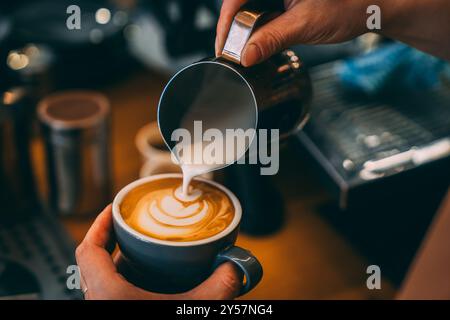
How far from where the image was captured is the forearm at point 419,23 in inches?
32.2

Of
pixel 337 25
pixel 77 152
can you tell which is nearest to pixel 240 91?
pixel 337 25

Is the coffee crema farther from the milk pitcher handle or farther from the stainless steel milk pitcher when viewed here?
the milk pitcher handle

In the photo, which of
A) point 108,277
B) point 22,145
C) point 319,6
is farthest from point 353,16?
point 22,145

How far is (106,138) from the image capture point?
3.61 feet

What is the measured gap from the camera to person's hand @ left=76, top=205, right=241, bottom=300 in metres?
0.63

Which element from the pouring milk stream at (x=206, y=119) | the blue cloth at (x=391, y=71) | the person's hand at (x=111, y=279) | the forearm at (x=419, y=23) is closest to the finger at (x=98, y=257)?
the person's hand at (x=111, y=279)

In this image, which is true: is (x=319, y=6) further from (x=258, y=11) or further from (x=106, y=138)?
(x=106, y=138)

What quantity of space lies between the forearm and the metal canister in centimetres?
54

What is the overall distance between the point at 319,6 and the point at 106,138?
0.54 meters

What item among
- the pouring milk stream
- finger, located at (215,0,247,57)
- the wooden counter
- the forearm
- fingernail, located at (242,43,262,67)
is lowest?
the wooden counter

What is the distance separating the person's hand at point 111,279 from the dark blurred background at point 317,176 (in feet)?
0.84

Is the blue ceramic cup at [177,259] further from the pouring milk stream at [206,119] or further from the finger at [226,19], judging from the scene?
the finger at [226,19]

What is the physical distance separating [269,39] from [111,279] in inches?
12.8

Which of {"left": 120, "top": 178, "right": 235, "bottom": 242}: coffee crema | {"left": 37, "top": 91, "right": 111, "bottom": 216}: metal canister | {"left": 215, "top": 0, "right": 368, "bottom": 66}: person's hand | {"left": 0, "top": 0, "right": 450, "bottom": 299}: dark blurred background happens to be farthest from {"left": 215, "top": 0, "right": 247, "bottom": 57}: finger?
{"left": 37, "top": 91, "right": 111, "bottom": 216}: metal canister
